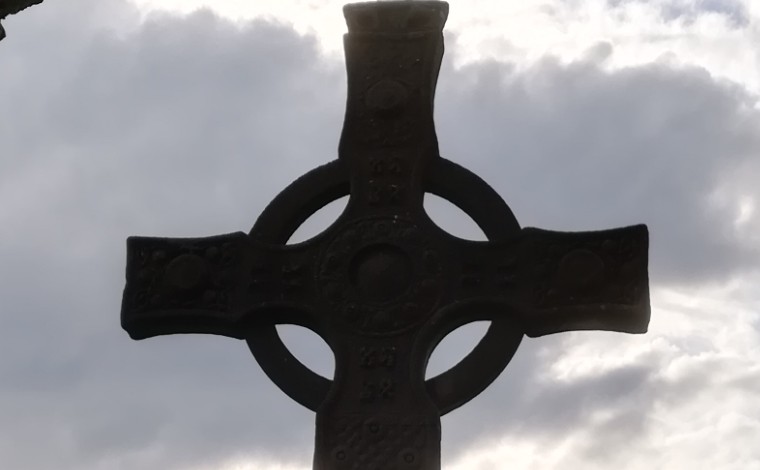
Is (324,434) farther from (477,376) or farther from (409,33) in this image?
(409,33)

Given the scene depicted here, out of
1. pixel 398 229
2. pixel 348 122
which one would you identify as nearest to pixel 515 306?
pixel 398 229

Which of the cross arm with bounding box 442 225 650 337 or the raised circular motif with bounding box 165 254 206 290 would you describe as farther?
the raised circular motif with bounding box 165 254 206 290

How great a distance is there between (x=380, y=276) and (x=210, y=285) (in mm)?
728

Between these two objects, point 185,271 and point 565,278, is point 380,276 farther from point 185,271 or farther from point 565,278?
point 185,271

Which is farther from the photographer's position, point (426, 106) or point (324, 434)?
point (426, 106)

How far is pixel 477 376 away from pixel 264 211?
1132mm

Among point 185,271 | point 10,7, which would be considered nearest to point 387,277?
point 185,271

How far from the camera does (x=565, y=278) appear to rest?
5.80 metres

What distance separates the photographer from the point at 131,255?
6074 millimetres

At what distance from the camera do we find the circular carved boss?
557 cm

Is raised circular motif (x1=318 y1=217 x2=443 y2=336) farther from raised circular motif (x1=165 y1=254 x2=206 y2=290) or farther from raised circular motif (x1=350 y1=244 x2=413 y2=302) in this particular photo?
raised circular motif (x1=165 y1=254 x2=206 y2=290)

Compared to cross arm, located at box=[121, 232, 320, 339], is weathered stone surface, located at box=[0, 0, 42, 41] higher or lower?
higher

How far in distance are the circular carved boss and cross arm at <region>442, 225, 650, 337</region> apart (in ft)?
0.28

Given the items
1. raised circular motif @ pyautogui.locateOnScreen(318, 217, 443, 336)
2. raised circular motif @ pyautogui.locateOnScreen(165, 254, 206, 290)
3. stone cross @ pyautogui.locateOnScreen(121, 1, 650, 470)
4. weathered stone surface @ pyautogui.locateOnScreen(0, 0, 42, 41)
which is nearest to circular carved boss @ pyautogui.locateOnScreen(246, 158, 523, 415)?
stone cross @ pyautogui.locateOnScreen(121, 1, 650, 470)
